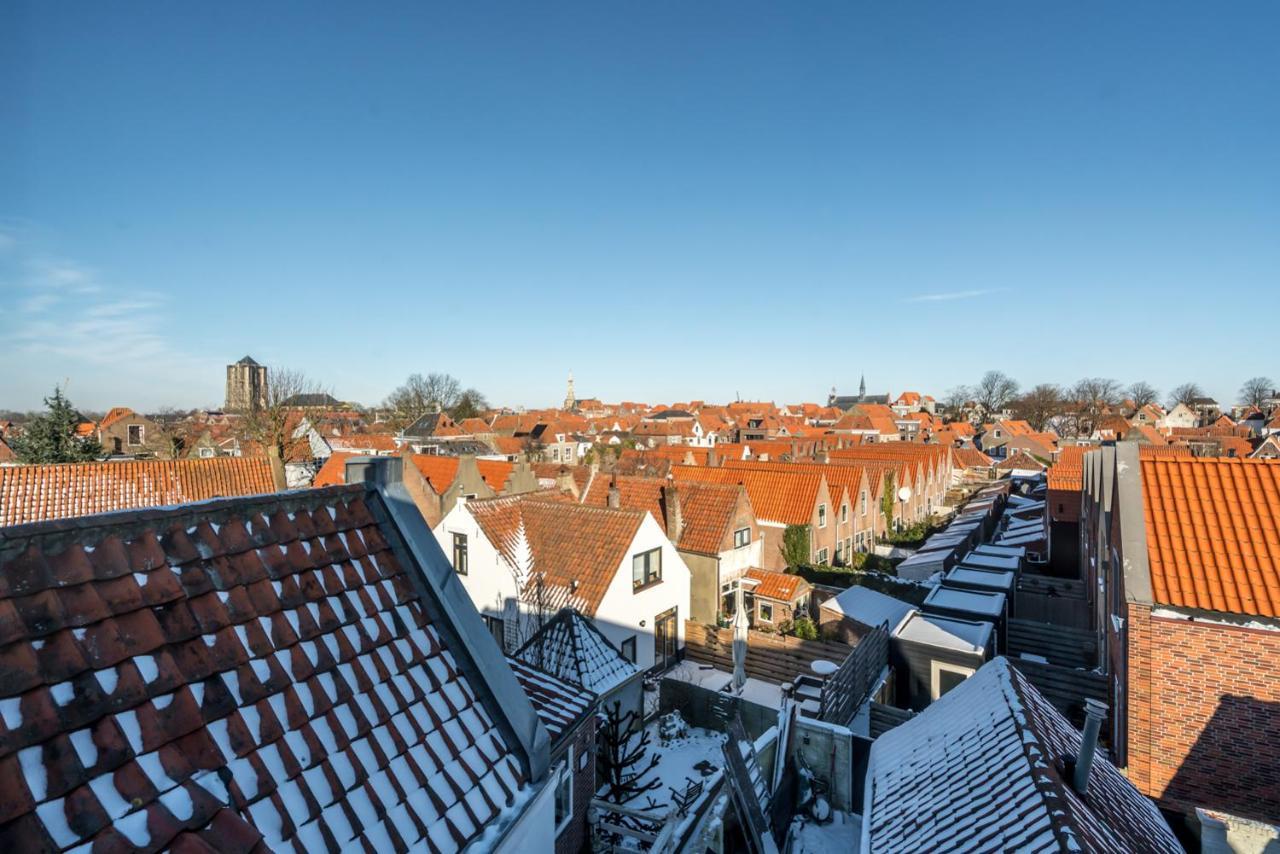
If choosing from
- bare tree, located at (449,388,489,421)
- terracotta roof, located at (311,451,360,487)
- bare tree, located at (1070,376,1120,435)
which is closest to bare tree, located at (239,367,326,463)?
terracotta roof, located at (311,451,360,487)

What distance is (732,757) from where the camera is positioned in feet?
26.2

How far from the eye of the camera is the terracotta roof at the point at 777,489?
2677cm

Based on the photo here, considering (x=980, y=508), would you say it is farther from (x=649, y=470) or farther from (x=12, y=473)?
(x=12, y=473)

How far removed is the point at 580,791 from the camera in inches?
364

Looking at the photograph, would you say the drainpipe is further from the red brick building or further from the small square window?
the small square window

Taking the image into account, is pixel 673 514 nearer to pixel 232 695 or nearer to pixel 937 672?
pixel 937 672

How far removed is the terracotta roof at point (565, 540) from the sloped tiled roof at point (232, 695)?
12363mm

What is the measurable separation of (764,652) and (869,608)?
3.51 m

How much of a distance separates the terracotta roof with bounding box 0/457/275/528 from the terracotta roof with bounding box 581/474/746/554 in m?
13.4

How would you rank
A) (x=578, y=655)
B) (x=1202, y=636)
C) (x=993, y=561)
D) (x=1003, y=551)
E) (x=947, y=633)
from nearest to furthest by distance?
(x=1202, y=636)
(x=578, y=655)
(x=947, y=633)
(x=993, y=561)
(x=1003, y=551)

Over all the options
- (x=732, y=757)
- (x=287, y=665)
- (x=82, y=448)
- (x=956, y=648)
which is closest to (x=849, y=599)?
(x=956, y=648)

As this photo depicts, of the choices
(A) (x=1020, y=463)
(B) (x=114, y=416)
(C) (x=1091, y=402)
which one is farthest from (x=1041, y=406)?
(B) (x=114, y=416)

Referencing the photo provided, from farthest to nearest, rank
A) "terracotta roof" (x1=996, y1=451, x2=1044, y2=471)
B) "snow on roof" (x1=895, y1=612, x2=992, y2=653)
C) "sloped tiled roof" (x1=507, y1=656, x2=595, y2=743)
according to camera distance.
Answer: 1. "terracotta roof" (x1=996, y1=451, x2=1044, y2=471)
2. "snow on roof" (x1=895, y1=612, x2=992, y2=653)
3. "sloped tiled roof" (x1=507, y1=656, x2=595, y2=743)

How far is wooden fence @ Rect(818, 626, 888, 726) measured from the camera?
41.0 ft
